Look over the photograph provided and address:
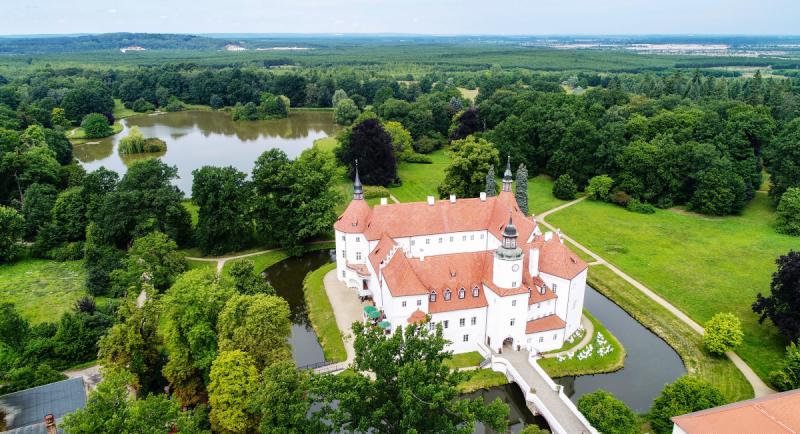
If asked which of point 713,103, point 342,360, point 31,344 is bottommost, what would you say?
point 342,360

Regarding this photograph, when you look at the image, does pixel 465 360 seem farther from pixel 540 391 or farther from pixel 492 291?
pixel 540 391

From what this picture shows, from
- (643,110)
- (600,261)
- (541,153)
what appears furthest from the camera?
(643,110)

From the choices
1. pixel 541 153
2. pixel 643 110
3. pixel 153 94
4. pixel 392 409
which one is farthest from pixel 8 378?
pixel 153 94

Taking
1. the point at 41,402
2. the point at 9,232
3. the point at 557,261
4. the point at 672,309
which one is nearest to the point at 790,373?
the point at 672,309

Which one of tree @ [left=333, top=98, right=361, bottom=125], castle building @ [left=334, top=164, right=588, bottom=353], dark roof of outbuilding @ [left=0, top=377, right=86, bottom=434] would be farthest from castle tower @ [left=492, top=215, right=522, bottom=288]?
tree @ [left=333, top=98, right=361, bottom=125]

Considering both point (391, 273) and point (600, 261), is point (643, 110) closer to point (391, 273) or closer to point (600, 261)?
point (600, 261)

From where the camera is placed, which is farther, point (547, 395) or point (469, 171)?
point (469, 171)
